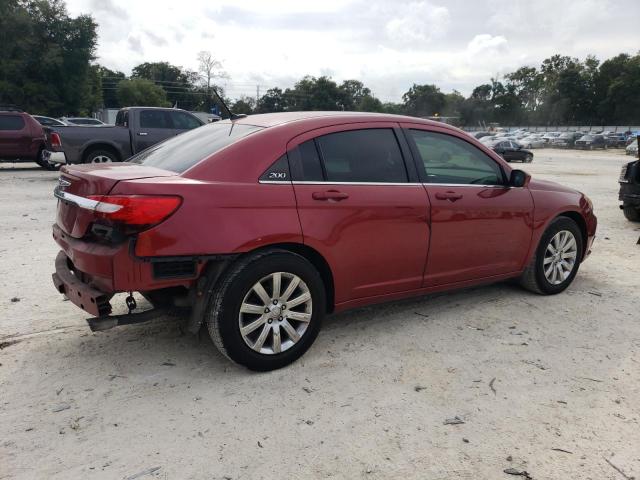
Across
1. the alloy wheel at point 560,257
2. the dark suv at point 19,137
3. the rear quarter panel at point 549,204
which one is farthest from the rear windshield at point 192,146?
Answer: the dark suv at point 19,137

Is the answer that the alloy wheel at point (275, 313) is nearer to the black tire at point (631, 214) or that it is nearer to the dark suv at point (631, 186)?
the dark suv at point (631, 186)

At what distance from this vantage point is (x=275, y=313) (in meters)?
3.38

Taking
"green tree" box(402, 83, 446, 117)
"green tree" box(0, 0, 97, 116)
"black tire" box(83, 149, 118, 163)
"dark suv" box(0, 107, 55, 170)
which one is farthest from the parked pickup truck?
"green tree" box(402, 83, 446, 117)

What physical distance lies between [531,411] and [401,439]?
85cm

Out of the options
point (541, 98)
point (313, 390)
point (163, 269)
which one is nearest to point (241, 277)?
point (163, 269)

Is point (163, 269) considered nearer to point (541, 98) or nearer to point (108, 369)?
point (108, 369)

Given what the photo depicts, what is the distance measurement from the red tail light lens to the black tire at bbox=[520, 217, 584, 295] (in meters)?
3.44

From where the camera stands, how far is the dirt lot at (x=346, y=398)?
258cm

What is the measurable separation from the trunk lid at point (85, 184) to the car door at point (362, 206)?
36.6 inches

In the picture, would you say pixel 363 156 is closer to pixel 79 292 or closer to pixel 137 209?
pixel 137 209

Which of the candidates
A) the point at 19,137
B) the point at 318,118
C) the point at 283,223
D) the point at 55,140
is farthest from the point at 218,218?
the point at 19,137

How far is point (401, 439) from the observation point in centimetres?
277

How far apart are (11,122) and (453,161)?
15.3 meters

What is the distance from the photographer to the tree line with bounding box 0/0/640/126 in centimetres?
3966
